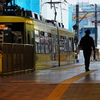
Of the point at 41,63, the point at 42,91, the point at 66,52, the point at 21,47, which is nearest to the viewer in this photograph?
the point at 42,91

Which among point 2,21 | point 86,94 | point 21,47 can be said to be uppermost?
point 2,21

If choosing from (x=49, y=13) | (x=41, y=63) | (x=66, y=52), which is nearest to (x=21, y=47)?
(x=41, y=63)

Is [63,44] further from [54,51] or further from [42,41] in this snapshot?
[42,41]

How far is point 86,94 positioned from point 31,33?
38.3 ft

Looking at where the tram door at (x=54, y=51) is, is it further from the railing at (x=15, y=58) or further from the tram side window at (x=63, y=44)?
the railing at (x=15, y=58)

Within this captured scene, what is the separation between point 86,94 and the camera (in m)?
8.07

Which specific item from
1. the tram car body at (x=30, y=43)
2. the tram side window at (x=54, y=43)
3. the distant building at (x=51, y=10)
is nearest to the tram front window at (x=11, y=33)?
the tram car body at (x=30, y=43)

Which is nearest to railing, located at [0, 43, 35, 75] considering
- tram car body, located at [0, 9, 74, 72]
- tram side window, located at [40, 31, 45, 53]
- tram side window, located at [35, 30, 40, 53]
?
tram car body, located at [0, 9, 74, 72]

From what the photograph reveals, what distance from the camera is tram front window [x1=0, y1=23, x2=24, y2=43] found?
18188 millimetres

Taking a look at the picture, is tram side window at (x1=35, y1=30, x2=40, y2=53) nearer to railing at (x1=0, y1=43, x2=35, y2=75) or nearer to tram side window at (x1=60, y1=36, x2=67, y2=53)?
railing at (x1=0, y1=43, x2=35, y2=75)

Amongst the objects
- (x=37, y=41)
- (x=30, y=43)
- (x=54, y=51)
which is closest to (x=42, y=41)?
(x=37, y=41)

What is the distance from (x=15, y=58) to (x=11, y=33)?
3.37 meters

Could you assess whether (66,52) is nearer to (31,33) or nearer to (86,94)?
(31,33)

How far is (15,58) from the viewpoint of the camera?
15.3m
